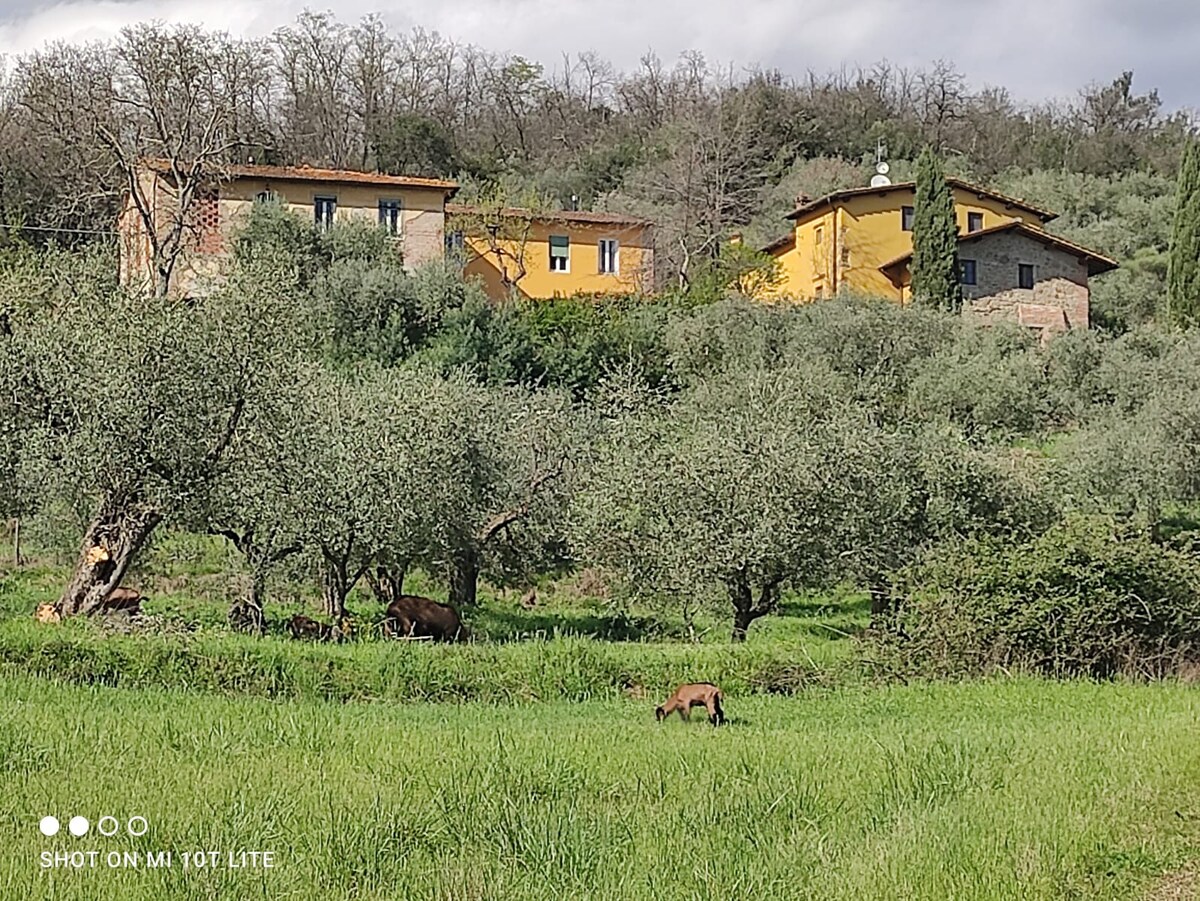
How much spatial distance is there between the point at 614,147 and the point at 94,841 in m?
70.8

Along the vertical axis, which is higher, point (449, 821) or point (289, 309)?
point (289, 309)

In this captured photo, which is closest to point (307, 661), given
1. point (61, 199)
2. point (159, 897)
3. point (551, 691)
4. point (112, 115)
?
point (551, 691)

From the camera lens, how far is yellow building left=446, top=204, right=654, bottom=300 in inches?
2066

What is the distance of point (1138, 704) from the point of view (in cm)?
1429

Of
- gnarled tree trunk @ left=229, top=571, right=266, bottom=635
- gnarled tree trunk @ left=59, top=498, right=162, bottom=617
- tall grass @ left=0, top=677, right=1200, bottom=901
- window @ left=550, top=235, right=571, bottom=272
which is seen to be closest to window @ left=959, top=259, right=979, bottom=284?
window @ left=550, top=235, right=571, bottom=272

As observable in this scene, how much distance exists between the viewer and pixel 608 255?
56.1 m

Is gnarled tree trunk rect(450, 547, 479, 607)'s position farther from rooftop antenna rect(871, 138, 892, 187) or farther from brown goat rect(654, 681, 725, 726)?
rooftop antenna rect(871, 138, 892, 187)

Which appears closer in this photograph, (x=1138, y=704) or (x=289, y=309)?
(x=1138, y=704)

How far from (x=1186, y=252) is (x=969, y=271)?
25.1ft

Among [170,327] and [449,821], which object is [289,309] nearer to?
[170,327]

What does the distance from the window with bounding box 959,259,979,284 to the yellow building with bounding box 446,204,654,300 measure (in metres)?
13.3

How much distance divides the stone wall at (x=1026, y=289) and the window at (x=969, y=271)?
4.8 inches

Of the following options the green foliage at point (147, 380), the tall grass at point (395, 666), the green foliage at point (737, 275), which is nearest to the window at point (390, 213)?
the green foliage at point (737, 275)

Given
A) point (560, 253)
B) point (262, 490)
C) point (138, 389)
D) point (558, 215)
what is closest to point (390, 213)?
point (558, 215)
